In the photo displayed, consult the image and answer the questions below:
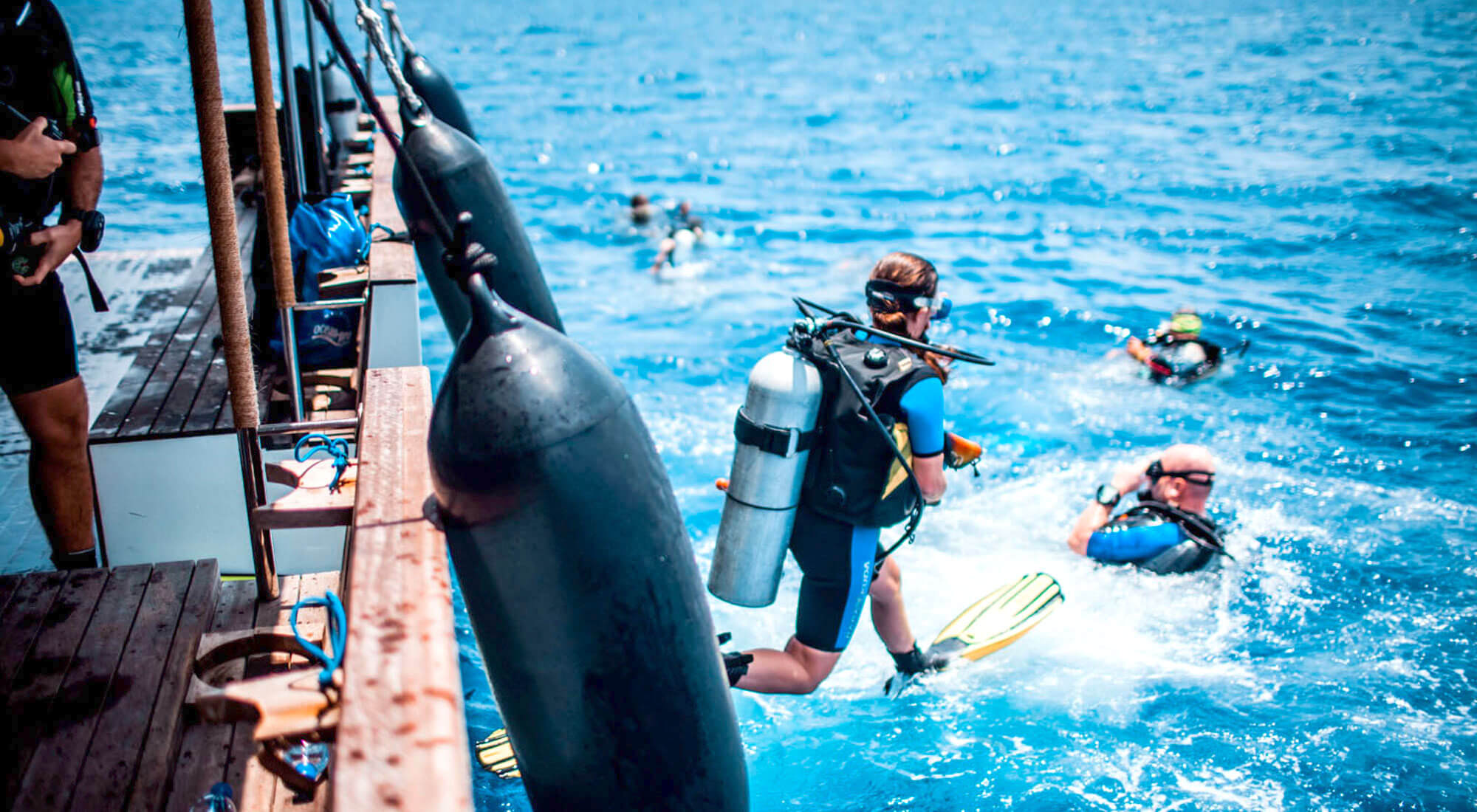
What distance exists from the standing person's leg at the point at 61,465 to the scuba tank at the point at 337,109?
6336mm

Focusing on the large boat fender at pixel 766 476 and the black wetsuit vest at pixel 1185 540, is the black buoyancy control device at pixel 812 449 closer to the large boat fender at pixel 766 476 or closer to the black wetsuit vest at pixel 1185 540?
the large boat fender at pixel 766 476

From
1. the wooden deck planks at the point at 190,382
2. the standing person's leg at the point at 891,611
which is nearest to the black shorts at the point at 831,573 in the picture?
the standing person's leg at the point at 891,611

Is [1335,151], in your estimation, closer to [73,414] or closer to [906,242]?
[906,242]

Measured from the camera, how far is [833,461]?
3.59 metres

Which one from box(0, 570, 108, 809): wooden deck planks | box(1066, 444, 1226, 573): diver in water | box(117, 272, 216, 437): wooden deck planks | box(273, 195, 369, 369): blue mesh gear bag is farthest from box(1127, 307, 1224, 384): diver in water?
box(0, 570, 108, 809): wooden deck planks

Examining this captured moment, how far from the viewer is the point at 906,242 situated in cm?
1409

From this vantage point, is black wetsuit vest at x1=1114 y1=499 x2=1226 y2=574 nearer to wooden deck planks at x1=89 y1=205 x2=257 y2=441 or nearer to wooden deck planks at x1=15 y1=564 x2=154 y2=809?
wooden deck planks at x1=89 y1=205 x2=257 y2=441

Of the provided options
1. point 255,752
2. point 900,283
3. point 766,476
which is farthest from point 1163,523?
point 255,752

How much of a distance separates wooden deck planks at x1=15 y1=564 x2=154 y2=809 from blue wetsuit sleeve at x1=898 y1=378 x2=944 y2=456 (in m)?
2.37

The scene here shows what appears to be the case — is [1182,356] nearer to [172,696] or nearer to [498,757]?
[498,757]

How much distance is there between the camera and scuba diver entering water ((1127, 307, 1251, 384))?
29.3ft

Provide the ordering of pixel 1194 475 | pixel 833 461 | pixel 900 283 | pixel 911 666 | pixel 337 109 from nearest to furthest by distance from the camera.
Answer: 1. pixel 833 461
2. pixel 900 283
3. pixel 911 666
4. pixel 1194 475
5. pixel 337 109

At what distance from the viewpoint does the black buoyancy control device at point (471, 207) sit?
155 inches

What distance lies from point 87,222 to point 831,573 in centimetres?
276
